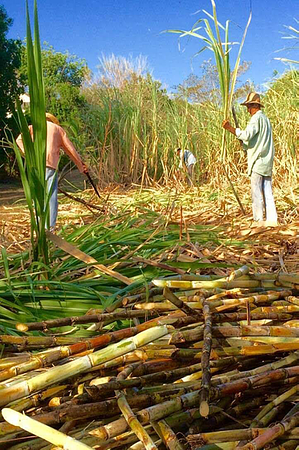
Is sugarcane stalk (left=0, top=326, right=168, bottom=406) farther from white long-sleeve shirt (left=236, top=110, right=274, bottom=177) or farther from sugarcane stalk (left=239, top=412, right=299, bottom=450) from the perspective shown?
white long-sleeve shirt (left=236, top=110, right=274, bottom=177)

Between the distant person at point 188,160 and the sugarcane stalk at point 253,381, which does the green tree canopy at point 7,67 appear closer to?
the distant person at point 188,160

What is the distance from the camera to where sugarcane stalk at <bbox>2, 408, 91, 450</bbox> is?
82 cm

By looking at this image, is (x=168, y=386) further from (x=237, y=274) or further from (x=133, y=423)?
(x=237, y=274)

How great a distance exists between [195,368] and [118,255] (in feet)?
4.67

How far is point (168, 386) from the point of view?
43.6 inches

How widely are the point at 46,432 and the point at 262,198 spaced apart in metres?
5.00

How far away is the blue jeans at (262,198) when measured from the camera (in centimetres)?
543

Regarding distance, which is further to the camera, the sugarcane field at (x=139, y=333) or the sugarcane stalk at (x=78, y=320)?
the sugarcane stalk at (x=78, y=320)

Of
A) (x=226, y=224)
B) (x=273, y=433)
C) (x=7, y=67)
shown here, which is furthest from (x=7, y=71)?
(x=273, y=433)

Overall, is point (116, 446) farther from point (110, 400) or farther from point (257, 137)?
point (257, 137)

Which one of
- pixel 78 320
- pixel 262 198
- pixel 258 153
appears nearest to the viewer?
pixel 78 320

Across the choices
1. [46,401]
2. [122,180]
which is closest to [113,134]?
[122,180]

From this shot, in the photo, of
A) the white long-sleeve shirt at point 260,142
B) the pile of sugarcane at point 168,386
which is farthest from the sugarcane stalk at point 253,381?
the white long-sleeve shirt at point 260,142

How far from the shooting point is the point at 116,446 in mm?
988
